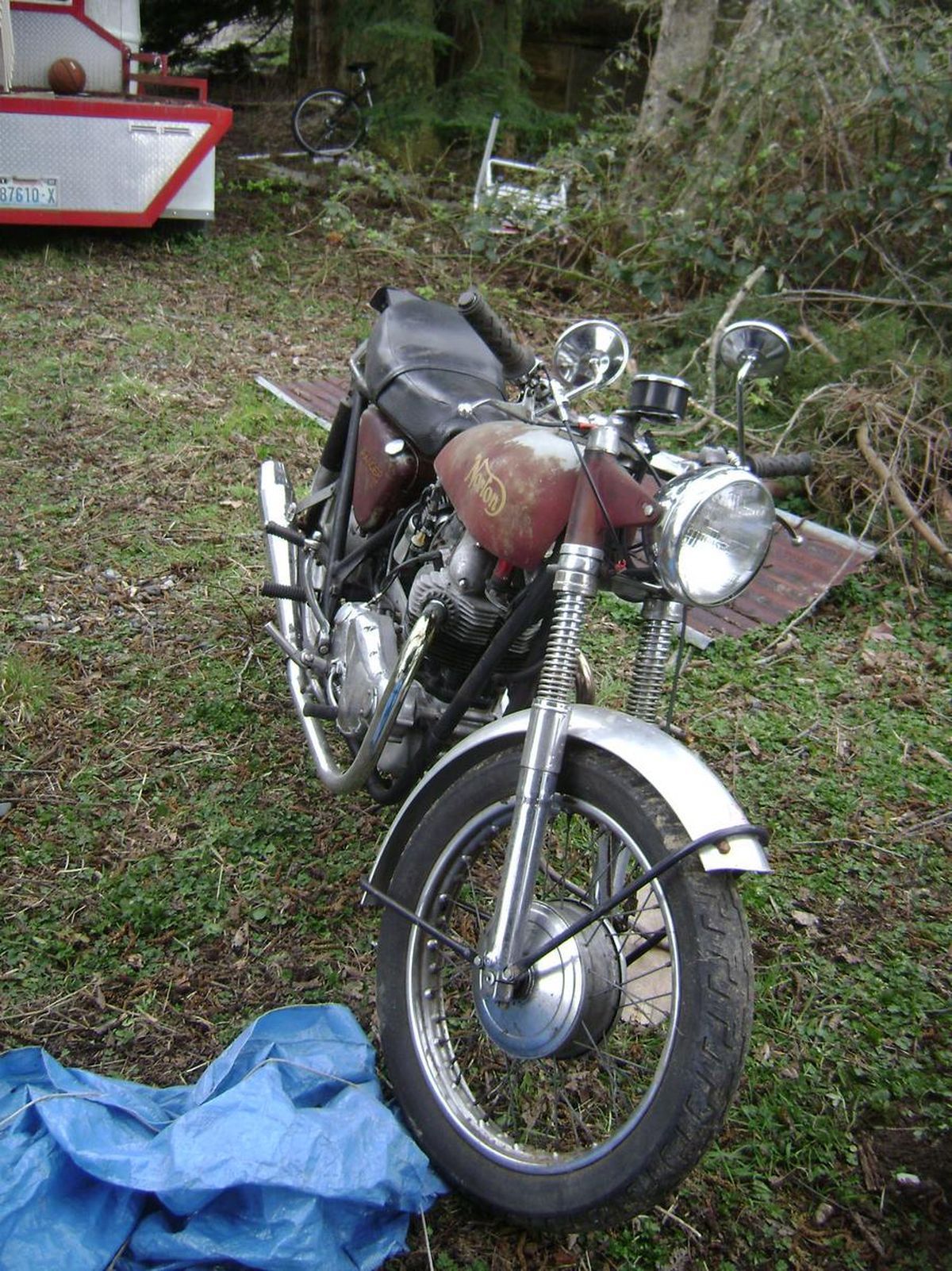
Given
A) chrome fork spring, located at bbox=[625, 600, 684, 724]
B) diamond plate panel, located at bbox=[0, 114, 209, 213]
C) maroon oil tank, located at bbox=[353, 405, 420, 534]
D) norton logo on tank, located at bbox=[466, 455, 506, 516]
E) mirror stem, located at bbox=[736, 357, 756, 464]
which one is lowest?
diamond plate panel, located at bbox=[0, 114, 209, 213]

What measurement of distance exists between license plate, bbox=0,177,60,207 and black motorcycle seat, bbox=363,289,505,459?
5.05 meters

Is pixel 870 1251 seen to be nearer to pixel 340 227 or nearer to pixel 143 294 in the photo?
pixel 143 294

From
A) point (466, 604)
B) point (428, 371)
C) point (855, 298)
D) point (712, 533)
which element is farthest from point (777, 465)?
point (855, 298)

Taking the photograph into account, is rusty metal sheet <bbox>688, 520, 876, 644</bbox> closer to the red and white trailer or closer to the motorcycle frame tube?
the motorcycle frame tube

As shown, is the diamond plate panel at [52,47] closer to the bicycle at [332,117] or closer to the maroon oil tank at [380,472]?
the bicycle at [332,117]

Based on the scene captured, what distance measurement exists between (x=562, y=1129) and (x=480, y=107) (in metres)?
9.86

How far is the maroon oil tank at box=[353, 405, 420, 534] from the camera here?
2.80m

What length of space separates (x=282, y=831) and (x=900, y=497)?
2946 millimetres

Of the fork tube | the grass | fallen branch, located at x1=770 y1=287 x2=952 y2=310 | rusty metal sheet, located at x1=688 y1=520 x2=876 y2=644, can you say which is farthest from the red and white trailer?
the fork tube

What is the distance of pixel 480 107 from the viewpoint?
1030 cm

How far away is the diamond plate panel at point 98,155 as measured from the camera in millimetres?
7016

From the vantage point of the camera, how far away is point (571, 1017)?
1.97 m

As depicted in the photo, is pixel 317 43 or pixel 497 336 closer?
pixel 497 336

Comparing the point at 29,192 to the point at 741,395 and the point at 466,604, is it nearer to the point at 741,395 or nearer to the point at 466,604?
the point at 466,604
